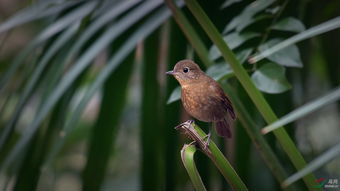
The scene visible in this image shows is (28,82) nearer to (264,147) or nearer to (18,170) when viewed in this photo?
(18,170)

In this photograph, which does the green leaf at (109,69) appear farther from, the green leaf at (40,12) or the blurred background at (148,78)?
the green leaf at (40,12)

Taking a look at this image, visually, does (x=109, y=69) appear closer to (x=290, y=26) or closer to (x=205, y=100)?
(x=290, y=26)

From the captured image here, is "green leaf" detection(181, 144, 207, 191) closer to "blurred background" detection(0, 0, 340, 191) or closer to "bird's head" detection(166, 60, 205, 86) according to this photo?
"bird's head" detection(166, 60, 205, 86)

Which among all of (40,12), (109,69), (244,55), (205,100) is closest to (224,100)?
(205,100)

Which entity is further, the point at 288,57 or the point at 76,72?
the point at 76,72

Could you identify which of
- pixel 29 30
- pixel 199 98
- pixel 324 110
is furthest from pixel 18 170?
pixel 29 30

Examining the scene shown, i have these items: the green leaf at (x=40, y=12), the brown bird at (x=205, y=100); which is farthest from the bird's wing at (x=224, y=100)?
the green leaf at (x=40, y=12)

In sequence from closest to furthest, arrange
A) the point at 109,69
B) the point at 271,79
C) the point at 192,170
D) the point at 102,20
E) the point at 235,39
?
the point at 192,170, the point at 271,79, the point at 235,39, the point at 109,69, the point at 102,20
